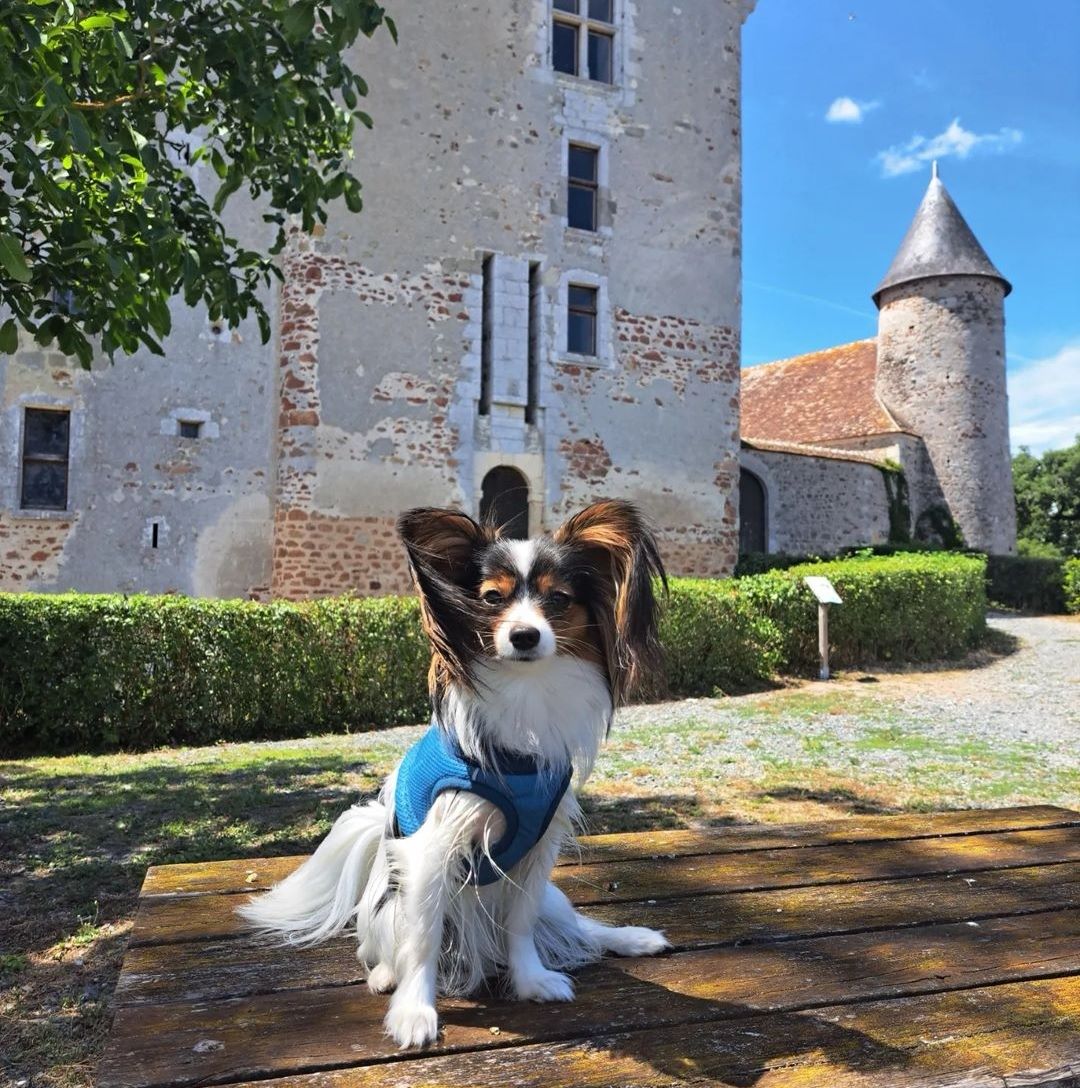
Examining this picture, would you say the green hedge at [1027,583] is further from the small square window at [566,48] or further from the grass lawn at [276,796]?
the grass lawn at [276,796]

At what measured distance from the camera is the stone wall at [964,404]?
94.3ft

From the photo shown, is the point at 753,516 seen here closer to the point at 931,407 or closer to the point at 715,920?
the point at 931,407

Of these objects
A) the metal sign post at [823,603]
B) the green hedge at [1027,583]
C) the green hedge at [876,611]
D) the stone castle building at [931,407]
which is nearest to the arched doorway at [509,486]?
Answer: the green hedge at [876,611]

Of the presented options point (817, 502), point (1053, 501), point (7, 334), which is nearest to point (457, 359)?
point (7, 334)

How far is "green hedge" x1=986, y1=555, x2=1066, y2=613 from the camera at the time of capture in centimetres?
2464

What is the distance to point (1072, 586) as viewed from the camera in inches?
938

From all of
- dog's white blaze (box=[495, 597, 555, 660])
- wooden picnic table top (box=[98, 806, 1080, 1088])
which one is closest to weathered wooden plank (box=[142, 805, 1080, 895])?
wooden picnic table top (box=[98, 806, 1080, 1088])

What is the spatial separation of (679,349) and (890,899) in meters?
16.1

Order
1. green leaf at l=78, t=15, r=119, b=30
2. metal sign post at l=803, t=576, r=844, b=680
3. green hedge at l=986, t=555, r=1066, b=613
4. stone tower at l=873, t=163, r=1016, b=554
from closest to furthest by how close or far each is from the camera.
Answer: green leaf at l=78, t=15, r=119, b=30 → metal sign post at l=803, t=576, r=844, b=680 → green hedge at l=986, t=555, r=1066, b=613 → stone tower at l=873, t=163, r=1016, b=554

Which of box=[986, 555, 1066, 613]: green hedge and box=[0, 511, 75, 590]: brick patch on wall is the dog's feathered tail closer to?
box=[0, 511, 75, 590]: brick patch on wall

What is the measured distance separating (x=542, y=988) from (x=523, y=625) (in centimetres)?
81

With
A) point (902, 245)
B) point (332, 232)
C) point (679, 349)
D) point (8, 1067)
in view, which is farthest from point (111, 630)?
point (902, 245)

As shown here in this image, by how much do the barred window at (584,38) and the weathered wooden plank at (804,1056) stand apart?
59.2 feet

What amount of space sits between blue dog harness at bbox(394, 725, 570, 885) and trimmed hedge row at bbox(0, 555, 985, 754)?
533 centimetres
